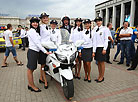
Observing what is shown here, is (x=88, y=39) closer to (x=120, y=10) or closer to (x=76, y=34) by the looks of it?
(x=76, y=34)

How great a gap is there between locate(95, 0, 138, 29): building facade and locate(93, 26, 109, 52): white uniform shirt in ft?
74.0

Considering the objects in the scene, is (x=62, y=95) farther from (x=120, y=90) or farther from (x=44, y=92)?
(x=120, y=90)

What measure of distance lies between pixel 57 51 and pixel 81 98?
1.41 meters

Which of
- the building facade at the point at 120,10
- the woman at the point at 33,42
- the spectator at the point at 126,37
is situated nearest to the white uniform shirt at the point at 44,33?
the woman at the point at 33,42

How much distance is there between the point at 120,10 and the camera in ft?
116

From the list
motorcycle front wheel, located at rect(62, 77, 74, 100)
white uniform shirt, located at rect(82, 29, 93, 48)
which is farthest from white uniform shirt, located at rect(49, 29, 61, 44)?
motorcycle front wheel, located at rect(62, 77, 74, 100)

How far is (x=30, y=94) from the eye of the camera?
3400 mm

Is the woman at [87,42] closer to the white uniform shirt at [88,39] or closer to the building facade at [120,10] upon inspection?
the white uniform shirt at [88,39]

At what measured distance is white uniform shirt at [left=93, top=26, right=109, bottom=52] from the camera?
150 inches

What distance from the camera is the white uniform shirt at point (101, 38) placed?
3.81 m

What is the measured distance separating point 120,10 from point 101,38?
119 feet

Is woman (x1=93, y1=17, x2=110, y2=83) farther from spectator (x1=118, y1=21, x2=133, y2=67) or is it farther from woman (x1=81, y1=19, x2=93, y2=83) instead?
spectator (x1=118, y1=21, x2=133, y2=67)

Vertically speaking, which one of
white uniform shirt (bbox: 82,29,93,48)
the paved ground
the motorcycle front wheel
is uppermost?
white uniform shirt (bbox: 82,29,93,48)

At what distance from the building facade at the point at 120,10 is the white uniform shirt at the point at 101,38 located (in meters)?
22.6
